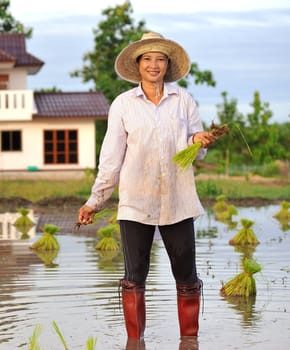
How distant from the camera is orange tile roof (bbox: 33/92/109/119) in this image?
133ft

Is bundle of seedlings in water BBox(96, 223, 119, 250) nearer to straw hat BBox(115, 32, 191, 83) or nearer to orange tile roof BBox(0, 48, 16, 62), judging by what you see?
straw hat BBox(115, 32, 191, 83)

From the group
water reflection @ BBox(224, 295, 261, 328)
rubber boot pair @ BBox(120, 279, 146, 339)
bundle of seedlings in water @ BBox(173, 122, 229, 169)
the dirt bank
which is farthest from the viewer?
the dirt bank

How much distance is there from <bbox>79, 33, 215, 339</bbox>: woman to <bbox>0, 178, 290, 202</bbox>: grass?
1814 centimetres

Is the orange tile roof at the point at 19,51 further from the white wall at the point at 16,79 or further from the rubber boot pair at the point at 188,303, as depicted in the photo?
the rubber boot pair at the point at 188,303

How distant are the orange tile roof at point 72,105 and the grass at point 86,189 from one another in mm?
3255

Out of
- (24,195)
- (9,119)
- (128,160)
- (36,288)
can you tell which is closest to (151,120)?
(128,160)

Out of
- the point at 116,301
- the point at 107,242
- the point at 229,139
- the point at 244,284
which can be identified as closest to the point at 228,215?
the point at 107,242

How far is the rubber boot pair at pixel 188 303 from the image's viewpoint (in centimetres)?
889

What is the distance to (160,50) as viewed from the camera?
893cm

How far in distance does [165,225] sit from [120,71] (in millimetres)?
1239

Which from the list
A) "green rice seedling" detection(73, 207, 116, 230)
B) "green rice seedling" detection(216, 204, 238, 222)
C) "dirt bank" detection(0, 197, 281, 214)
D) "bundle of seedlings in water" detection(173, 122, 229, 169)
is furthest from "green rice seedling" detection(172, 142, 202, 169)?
"dirt bank" detection(0, 197, 281, 214)

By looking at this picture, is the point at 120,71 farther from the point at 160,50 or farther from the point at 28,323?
the point at 28,323

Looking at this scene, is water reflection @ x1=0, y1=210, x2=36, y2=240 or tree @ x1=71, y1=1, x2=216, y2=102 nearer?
water reflection @ x1=0, y1=210, x2=36, y2=240

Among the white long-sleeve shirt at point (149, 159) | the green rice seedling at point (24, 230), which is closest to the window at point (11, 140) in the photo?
the green rice seedling at point (24, 230)
